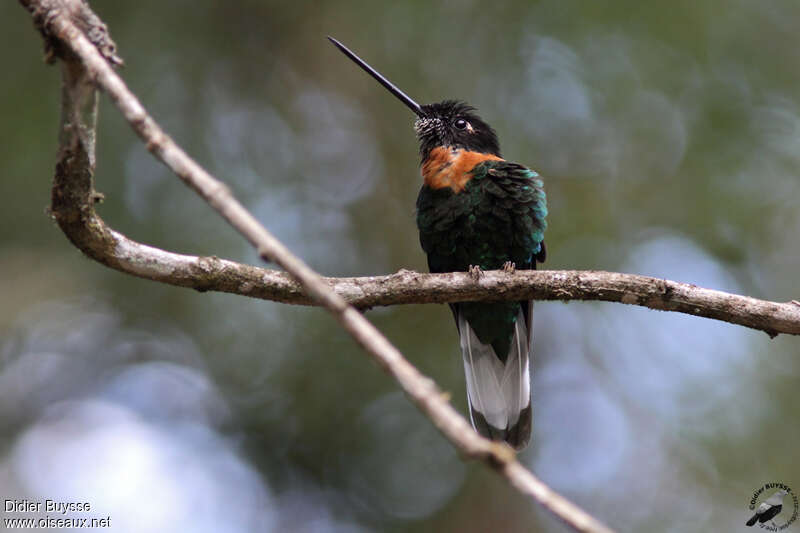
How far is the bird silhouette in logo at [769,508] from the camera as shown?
6.15 m

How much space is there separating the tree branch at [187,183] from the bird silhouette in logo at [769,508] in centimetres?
511

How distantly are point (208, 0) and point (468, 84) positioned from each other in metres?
3.11

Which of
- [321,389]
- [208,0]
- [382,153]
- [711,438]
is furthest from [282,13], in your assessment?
[711,438]

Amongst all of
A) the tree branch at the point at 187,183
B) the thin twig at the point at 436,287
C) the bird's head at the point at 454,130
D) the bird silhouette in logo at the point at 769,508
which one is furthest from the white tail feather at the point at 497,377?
the tree branch at the point at 187,183

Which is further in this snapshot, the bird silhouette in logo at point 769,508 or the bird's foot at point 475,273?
the bird silhouette in logo at point 769,508

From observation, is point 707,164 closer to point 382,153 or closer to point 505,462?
point 382,153

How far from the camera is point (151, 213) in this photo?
754 centimetres

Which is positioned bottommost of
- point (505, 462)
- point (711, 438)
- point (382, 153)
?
point (505, 462)

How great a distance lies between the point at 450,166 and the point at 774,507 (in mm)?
3768

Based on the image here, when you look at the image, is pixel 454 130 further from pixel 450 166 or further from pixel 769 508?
pixel 769 508

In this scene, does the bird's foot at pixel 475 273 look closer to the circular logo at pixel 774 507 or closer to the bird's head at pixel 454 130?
the bird's head at pixel 454 130

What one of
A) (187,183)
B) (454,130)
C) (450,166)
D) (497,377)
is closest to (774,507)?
(497,377)

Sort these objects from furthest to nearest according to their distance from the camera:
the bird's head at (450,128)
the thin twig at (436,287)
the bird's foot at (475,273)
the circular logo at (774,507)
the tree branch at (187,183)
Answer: the circular logo at (774,507), the bird's head at (450,128), the bird's foot at (475,273), the thin twig at (436,287), the tree branch at (187,183)

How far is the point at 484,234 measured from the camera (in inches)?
201
